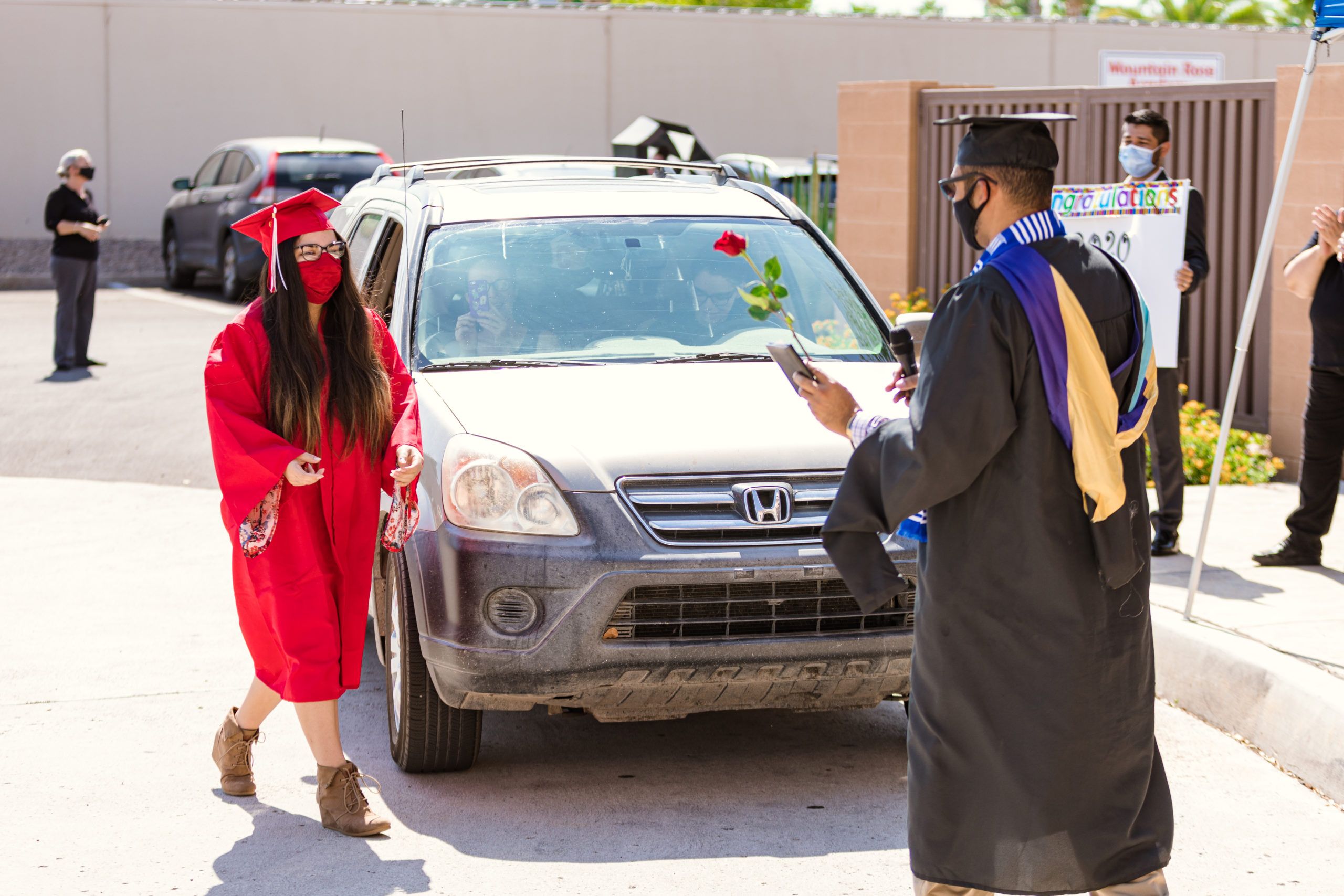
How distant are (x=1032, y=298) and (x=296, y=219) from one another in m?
2.29

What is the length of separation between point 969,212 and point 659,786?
2457 millimetres

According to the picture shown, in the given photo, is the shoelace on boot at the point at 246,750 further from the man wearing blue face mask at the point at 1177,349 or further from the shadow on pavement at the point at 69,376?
the shadow on pavement at the point at 69,376

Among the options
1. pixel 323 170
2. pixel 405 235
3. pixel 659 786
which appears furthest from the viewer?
pixel 323 170

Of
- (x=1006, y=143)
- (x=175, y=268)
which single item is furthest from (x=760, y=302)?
(x=175, y=268)

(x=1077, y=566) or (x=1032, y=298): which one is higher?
(x=1032, y=298)

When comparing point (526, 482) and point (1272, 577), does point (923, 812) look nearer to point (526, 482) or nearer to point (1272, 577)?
point (526, 482)

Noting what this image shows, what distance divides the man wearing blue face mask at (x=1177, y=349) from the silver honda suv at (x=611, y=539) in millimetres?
2202

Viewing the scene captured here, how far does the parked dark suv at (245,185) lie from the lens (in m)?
18.1

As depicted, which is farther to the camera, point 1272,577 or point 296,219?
point 1272,577

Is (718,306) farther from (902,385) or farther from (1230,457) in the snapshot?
(1230,457)

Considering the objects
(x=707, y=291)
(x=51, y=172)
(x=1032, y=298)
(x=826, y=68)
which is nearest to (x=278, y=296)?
(x=707, y=291)

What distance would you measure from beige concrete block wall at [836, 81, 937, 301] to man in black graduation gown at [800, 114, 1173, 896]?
9365 millimetres

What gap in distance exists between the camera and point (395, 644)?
5152 millimetres

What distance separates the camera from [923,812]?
3.22 meters
